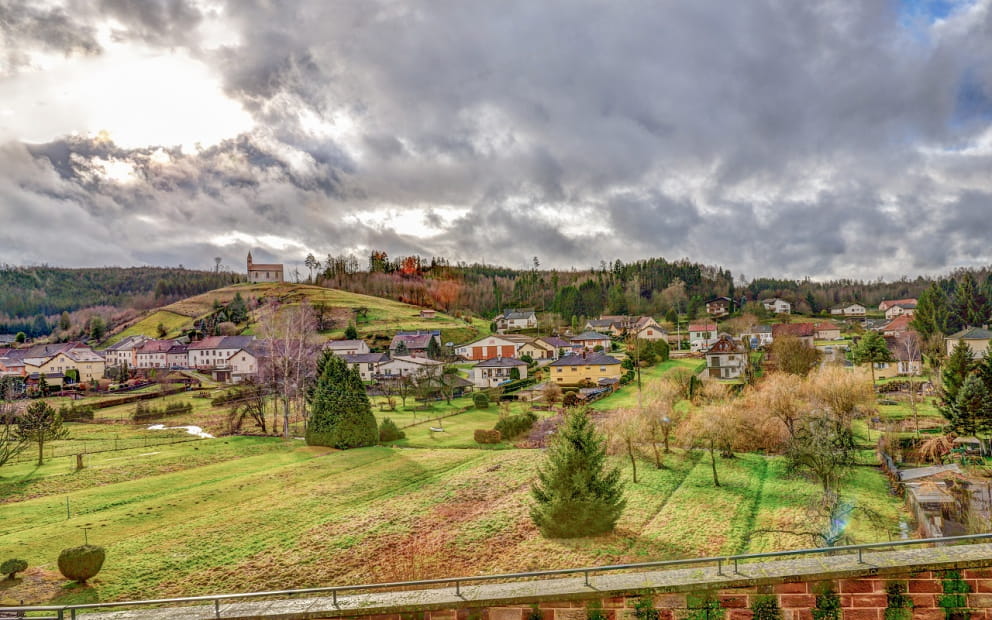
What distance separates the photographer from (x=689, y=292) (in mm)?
127250

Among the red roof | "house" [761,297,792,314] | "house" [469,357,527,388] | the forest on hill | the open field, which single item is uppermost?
the forest on hill

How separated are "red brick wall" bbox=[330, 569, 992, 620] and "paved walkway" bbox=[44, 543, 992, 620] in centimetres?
9

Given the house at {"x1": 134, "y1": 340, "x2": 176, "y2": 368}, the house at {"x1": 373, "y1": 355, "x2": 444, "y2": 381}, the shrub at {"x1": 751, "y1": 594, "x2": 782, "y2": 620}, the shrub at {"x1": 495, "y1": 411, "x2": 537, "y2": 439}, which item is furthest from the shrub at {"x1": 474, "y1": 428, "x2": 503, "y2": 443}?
the house at {"x1": 134, "y1": 340, "x2": 176, "y2": 368}

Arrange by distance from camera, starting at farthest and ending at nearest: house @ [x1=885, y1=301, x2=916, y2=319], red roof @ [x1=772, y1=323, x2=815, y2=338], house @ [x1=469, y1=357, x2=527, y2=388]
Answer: house @ [x1=885, y1=301, x2=916, y2=319] < red roof @ [x1=772, y1=323, x2=815, y2=338] < house @ [x1=469, y1=357, x2=527, y2=388]

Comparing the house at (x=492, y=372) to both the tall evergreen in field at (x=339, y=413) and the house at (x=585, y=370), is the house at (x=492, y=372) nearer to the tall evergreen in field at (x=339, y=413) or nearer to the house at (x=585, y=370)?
the house at (x=585, y=370)

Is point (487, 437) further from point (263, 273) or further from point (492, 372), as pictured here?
point (263, 273)

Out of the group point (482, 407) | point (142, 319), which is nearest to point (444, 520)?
point (482, 407)

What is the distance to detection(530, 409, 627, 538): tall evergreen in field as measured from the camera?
16.7 meters

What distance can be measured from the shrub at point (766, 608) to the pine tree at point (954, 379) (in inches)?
1230

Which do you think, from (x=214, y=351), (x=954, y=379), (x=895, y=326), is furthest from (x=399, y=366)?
(x=895, y=326)

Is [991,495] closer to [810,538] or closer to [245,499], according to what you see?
[810,538]

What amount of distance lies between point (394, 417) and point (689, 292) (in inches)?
4093

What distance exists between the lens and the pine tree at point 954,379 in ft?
96.7

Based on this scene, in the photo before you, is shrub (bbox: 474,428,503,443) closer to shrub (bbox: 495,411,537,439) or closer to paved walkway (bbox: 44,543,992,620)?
shrub (bbox: 495,411,537,439)
